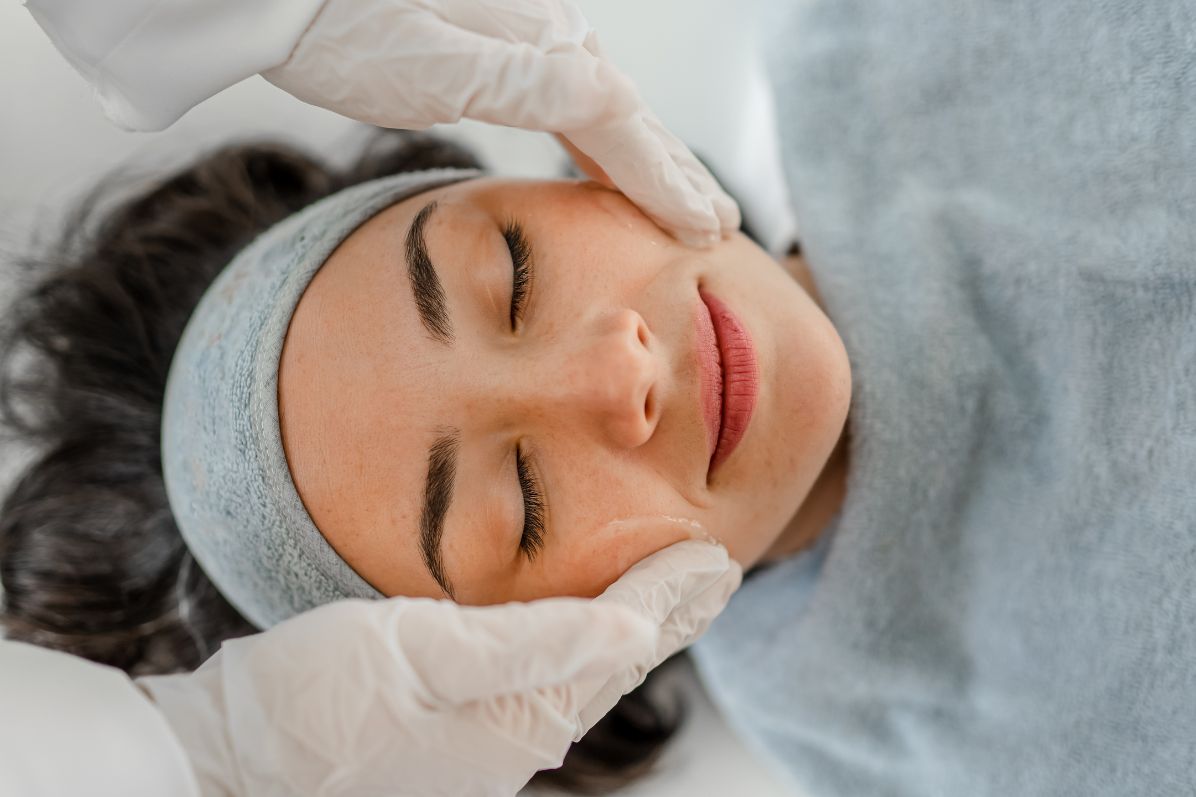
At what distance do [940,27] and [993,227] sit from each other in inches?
12.6

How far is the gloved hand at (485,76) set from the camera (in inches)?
37.9

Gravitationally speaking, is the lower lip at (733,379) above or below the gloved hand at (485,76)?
below

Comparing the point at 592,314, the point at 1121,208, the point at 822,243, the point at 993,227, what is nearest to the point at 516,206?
the point at 592,314

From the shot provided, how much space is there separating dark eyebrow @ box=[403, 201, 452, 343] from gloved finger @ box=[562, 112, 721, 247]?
25 centimetres

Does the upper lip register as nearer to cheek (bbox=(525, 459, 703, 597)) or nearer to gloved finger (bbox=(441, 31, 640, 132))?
cheek (bbox=(525, 459, 703, 597))

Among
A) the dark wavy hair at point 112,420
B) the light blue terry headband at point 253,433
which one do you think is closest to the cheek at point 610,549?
the light blue terry headband at point 253,433

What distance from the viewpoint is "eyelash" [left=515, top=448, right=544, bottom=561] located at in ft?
3.14

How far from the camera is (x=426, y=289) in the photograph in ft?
3.15

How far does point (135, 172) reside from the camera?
1.54 m

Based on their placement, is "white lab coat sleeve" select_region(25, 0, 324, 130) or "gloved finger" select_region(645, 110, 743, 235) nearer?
"white lab coat sleeve" select_region(25, 0, 324, 130)

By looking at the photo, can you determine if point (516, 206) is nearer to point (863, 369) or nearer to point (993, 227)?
point (863, 369)

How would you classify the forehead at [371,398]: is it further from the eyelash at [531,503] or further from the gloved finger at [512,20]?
the gloved finger at [512,20]

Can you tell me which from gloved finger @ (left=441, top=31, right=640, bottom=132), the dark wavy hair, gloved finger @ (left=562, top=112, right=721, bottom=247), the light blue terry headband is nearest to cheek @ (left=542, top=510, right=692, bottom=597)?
the light blue terry headband

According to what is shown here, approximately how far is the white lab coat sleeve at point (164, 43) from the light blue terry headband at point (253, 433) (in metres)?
0.22
